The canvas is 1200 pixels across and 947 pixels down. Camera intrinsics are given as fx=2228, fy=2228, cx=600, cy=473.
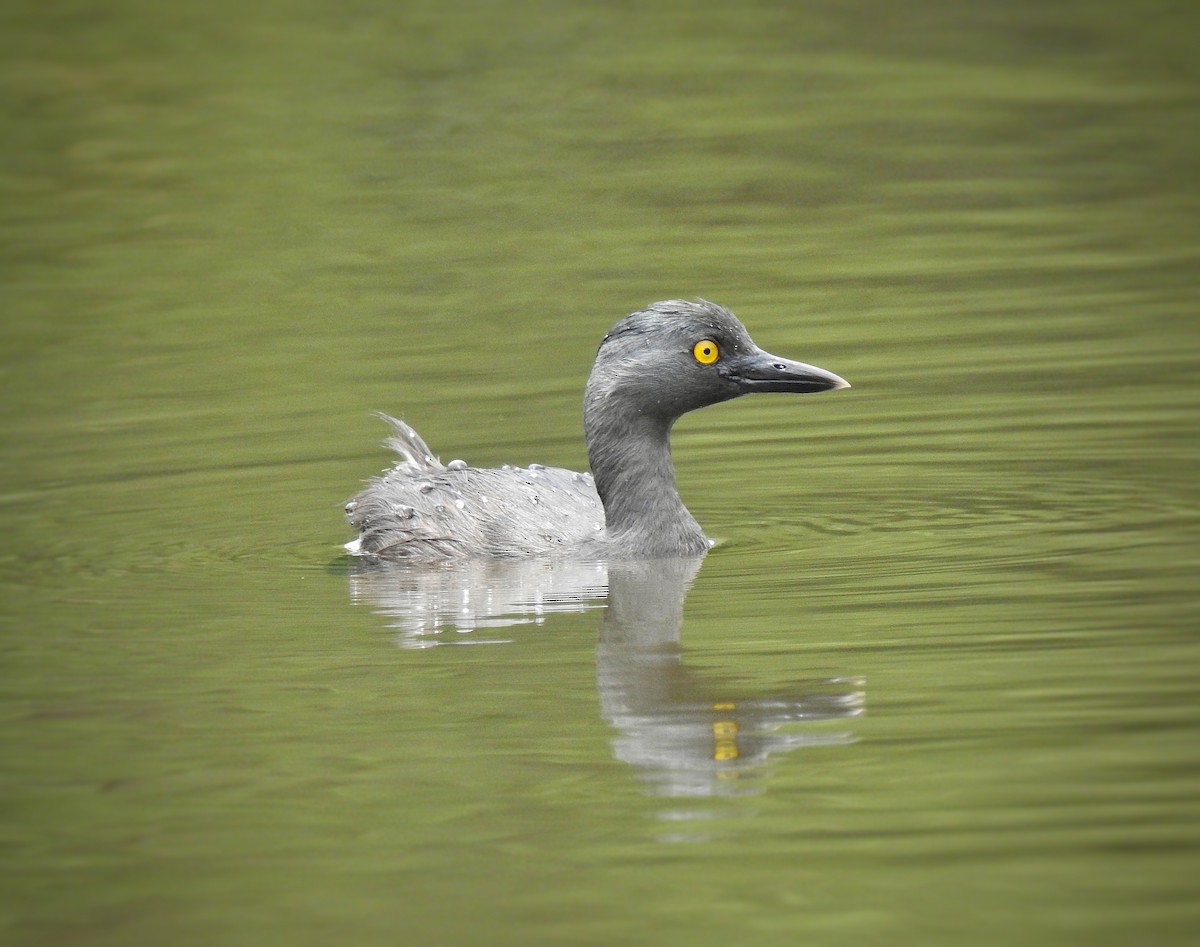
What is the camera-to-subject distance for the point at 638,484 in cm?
972

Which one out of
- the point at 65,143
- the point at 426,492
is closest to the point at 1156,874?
the point at 426,492

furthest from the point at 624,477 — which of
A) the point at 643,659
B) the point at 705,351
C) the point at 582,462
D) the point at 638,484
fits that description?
the point at 643,659

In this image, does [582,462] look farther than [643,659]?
Yes

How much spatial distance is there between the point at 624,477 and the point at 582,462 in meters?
1.86

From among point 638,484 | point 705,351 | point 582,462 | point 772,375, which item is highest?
point 705,351

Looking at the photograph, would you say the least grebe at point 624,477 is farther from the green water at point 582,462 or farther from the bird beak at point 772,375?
the green water at point 582,462

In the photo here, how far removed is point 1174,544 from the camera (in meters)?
8.63

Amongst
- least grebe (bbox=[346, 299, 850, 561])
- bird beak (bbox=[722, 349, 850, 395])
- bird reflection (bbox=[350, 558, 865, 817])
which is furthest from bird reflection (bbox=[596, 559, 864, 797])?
bird beak (bbox=[722, 349, 850, 395])

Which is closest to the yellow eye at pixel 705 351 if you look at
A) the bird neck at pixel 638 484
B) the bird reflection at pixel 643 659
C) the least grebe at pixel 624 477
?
the least grebe at pixel 624 477

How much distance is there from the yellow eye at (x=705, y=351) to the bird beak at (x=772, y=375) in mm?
72

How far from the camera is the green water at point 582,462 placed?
19.2ft

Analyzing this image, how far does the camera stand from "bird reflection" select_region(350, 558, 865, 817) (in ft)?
21.6

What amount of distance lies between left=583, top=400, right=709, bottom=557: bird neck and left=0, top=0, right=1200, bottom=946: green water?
271 millimetres

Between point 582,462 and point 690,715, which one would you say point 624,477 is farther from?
point 690,715
